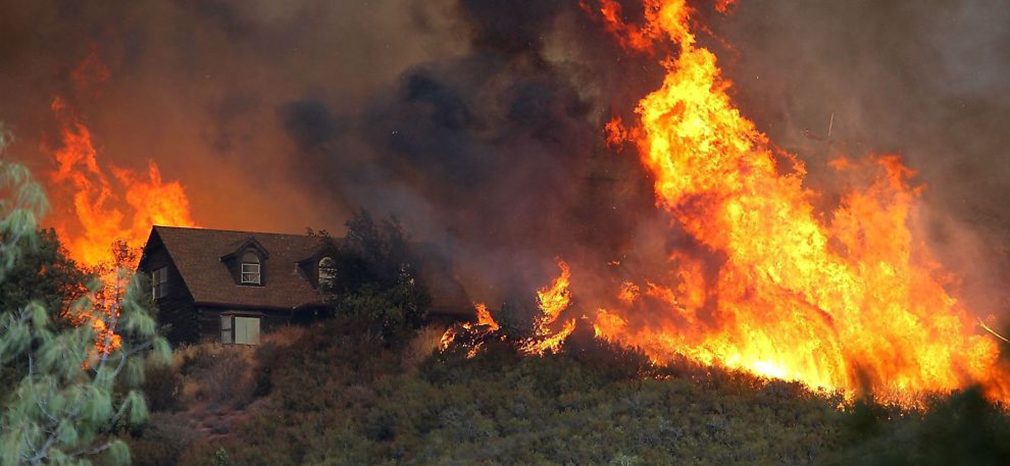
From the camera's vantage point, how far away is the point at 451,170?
43.2m

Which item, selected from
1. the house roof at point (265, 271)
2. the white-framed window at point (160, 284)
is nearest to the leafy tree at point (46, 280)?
the house roof at point (265, 271)

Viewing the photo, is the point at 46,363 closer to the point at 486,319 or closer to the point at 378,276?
the point at 486,319

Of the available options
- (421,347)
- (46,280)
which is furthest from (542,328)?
(46,280)

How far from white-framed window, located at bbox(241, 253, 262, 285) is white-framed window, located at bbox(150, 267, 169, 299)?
9.27 ft

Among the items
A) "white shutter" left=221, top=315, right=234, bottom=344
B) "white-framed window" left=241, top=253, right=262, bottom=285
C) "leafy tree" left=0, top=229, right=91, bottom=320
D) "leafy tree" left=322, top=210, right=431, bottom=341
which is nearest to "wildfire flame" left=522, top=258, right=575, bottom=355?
"leafy tree" left=322, top=210, right=431, bottom=341

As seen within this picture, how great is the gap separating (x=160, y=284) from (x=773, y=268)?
84.8ft

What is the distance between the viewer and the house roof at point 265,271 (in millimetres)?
50906

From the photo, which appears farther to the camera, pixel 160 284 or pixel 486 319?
pixel 160 284

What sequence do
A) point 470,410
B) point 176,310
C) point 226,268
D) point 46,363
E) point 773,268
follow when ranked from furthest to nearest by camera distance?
point 226,268, point 176,310, point 773,268, point 470,410, point 46,363

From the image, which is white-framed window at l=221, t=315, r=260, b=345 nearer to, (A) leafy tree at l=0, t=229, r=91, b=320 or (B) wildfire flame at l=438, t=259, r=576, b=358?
(A) leafy tree at l=0, t=229, r=91, b=320

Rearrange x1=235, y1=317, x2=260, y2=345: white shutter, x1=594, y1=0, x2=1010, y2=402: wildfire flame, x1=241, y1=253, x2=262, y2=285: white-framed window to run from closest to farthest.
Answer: x1=594, y1=0, x2=1010, y2=402: wildfire flame → x1=235, y1=317, x2=260, y2=345: white shutter → x1=241, y1=253, x2=262, y2=285: white-framed window

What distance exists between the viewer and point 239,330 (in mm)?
51531

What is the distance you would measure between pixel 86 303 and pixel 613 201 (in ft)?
75.6

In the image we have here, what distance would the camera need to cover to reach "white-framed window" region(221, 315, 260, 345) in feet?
168
